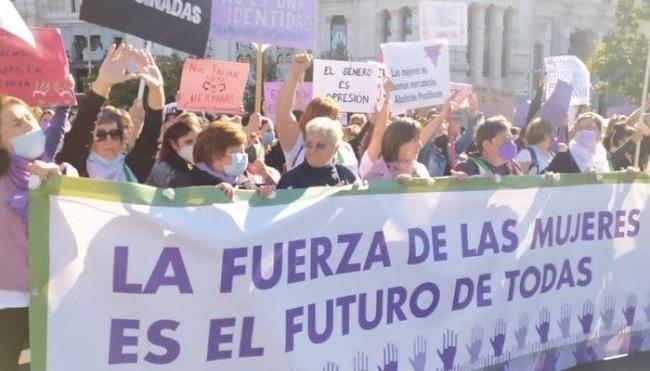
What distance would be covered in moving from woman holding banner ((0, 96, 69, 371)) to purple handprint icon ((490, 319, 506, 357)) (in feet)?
7.48

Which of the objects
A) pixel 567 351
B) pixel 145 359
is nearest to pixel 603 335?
pixel 567 351

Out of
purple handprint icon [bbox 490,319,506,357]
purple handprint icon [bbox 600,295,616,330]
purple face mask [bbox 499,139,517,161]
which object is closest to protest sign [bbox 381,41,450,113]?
purple face mask [bbox 499,139,517,161]

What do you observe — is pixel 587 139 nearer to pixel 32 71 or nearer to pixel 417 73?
pixel 417 73

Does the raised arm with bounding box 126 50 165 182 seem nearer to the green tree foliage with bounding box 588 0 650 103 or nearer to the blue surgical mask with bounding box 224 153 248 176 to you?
the blue surgical mask with bounding box 224 153 248 176

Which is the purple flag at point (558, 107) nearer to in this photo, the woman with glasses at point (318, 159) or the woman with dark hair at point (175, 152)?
the woman with glasses at point (318, 159)

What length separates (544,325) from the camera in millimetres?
4508

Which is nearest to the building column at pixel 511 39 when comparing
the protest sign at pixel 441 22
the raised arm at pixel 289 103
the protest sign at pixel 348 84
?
the protest sign at pixel 348 84

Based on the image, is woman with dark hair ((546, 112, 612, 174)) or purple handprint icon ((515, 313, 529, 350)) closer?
purple handprint icon ((515, 313, 529, 350))

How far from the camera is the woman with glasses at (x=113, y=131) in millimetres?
3586

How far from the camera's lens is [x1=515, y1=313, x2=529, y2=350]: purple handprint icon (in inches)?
173

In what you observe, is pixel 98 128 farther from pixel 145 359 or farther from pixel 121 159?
pixel 145 359

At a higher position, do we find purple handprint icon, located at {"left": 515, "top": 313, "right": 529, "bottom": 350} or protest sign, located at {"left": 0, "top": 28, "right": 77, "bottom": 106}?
protest sign, located at {"left": 0, "top": 28, "right": 77, "bottom": 106}

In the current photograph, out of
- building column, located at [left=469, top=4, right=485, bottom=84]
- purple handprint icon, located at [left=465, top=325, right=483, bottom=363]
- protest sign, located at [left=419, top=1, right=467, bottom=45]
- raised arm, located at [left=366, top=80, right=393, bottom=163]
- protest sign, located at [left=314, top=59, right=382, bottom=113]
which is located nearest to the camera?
purple handprint icon, located at [left=465, top=325, right=483, bottom=363]

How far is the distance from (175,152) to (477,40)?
73825 millimetres
